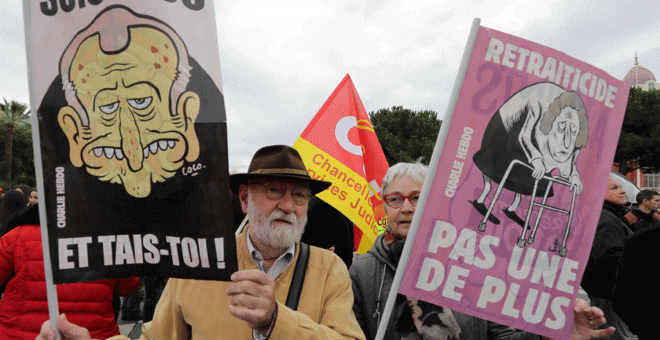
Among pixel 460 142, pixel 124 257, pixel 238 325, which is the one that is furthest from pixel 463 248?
pixel 124 257

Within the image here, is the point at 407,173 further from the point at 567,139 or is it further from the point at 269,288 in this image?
the point at 269,288

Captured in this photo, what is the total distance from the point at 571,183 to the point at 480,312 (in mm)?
623

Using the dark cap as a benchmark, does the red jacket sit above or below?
below

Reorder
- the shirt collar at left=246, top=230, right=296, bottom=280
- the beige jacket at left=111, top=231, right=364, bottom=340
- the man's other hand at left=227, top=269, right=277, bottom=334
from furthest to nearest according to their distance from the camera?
the shirt collar at left=246, top=230, right=296, bottom=280, the beige jacket at left=111, top=231, right=364, bottom=340, the man's other hand at left=227, top=269, right=277, bottom=334

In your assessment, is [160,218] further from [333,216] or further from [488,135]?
[333,216]

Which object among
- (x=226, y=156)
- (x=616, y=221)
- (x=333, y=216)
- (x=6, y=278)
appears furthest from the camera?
(x=333, y=216)

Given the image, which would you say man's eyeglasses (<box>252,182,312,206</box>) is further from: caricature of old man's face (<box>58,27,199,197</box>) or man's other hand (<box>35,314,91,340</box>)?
man's other hand (<box>35,314,91,340</box>)

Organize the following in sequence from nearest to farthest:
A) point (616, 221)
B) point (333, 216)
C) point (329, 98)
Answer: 1. point (616, 221)
2. point (333, 216)
3. point (329, 98)

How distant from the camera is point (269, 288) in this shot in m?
1.42

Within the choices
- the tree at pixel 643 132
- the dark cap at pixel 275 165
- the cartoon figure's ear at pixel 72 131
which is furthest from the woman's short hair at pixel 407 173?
the tree at pixel 643 132

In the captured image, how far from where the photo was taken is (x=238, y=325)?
167 centimetres

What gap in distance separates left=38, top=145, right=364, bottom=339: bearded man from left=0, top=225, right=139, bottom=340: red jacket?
3.52 ft
